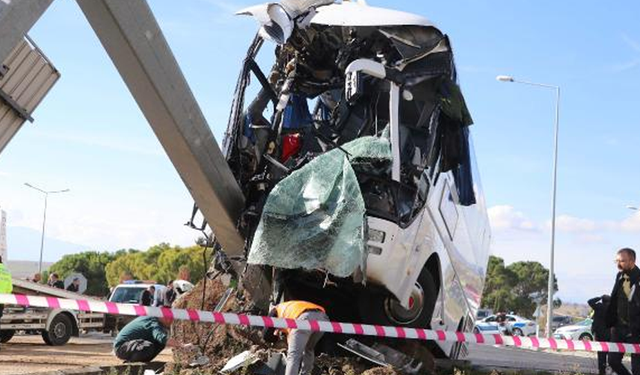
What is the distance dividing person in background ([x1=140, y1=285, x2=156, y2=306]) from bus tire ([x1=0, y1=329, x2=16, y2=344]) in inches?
175

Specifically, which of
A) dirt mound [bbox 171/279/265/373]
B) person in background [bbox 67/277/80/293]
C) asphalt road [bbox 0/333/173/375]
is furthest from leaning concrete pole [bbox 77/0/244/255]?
person in background [bbox 67/277/80/293]

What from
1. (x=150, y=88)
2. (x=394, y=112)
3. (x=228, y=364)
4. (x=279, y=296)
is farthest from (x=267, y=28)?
(x=228, y=364)

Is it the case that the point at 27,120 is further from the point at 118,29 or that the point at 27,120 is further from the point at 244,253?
the point at 244,253

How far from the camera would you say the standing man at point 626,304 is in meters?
9.41

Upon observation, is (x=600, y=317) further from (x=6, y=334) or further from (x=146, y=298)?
(x=146, y=298)

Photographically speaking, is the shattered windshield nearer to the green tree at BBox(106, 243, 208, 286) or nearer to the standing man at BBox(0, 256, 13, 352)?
the standing man at BBox(0, 256, 13, 352)

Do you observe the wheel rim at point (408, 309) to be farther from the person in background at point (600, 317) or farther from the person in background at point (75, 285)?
the person in background at point (75, 285)

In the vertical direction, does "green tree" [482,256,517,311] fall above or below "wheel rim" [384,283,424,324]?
above

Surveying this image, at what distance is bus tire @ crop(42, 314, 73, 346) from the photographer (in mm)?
16016

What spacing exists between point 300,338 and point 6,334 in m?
10.1

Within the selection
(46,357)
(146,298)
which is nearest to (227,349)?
(46,357)

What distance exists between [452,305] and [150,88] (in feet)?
15.1

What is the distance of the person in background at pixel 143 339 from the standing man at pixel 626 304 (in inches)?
197

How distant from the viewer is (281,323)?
7.33 m
